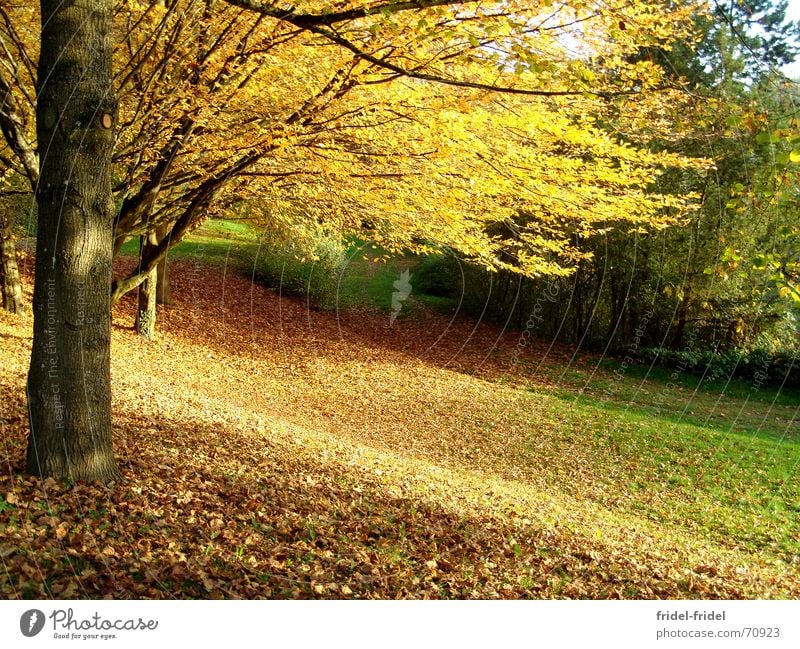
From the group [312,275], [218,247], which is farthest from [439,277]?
[218,247]

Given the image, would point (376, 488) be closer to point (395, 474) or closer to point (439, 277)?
point (395, 474)

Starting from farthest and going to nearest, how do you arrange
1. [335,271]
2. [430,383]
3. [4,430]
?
1. [335,271]
2. [430,383]
3. [4,430]

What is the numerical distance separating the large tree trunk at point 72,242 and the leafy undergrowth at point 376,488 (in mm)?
386

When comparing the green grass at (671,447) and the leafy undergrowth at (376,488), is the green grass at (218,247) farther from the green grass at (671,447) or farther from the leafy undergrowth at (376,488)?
the green grass at (671,447)

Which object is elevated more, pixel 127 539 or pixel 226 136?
pixel 226 136

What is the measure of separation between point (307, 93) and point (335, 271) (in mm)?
12924

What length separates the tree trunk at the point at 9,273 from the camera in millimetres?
11703

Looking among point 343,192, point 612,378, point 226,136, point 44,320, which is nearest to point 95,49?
point 44,320

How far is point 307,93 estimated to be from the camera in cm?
760

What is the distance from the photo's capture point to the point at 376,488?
6480 mm

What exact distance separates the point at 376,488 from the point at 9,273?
9.01m

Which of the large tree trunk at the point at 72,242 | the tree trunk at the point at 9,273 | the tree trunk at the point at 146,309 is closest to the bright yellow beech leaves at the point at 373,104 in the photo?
the large tree trunk at the point at 72,242

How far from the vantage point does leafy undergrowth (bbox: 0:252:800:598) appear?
4363mm

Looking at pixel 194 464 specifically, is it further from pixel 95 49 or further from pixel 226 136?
pixel 226 136
